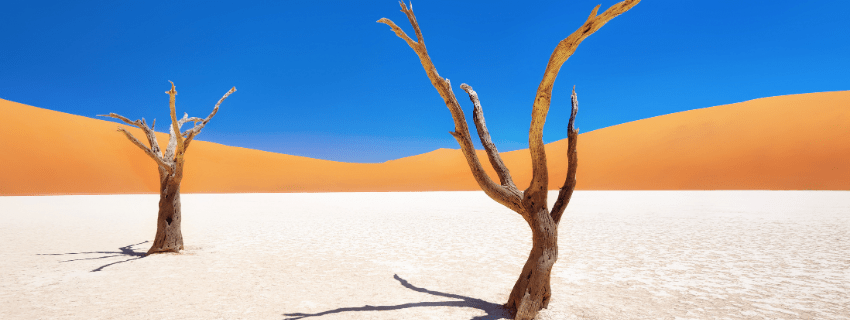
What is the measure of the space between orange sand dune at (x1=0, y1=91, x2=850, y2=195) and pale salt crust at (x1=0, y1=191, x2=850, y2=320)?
2910 cm

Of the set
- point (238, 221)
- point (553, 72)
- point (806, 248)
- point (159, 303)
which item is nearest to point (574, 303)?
point (553, 72)

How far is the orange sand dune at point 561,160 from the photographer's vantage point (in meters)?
31.8

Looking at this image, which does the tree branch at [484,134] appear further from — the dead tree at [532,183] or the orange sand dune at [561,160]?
the orange sand dune at [561,160]

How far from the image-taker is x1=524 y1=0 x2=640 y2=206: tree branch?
2.45 metres

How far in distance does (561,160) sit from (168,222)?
4362cm

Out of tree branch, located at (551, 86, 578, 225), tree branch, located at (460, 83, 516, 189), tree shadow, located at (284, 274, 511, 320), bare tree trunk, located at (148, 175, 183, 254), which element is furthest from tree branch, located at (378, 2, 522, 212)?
bare tree trunk, located at (148, 175, 183, 254)

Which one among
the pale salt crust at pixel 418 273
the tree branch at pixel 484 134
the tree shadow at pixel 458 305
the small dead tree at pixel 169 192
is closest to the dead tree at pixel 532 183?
the tree branch at pixel 484 134

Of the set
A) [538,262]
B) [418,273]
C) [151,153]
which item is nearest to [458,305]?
[538,262]

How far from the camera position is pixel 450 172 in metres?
49.2

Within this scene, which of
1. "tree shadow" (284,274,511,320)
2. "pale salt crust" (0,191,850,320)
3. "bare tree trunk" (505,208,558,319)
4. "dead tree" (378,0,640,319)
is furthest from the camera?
"pale salt crust" (0,191,850,320)

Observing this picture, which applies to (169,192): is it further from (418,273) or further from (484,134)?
(484,134)

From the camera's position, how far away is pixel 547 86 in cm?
283

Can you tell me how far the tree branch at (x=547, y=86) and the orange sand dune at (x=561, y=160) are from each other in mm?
36283

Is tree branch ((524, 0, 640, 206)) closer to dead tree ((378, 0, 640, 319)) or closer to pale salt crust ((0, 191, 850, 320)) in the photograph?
dead tree ((378, 0, 640, 319))
